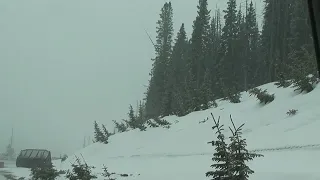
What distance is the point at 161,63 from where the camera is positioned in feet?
222

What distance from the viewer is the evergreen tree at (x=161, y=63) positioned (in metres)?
61.1

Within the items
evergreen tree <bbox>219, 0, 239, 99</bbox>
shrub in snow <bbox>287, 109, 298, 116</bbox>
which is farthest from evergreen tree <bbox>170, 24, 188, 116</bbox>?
shrub in snow <bbox>287, 109, 298, 116</bbox>

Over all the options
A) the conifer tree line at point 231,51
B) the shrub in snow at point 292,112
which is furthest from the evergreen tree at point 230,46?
the shrub in snow at point 292,112

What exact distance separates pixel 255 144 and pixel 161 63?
57.5 metres

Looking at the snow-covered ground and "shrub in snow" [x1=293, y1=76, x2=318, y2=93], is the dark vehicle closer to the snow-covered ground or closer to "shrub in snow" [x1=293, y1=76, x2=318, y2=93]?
the snow-covered ground

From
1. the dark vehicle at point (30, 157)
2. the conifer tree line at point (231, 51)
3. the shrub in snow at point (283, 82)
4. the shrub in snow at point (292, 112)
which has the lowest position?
the dark vehicle at point (30, 157)

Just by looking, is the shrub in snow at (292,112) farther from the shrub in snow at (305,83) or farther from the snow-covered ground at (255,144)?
the shrub in snow at (305,83)

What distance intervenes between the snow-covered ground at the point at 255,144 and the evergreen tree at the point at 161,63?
39.5m

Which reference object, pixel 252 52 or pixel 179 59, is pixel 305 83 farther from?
pixel 179 59

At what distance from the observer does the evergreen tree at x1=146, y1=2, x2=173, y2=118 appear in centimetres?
6106

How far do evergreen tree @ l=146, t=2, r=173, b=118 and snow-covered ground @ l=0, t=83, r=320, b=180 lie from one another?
3949cm

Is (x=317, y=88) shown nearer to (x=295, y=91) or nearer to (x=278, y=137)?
(x=295, y=91)

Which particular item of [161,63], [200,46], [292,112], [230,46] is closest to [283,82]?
[292,112]

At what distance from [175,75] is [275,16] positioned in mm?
17086
